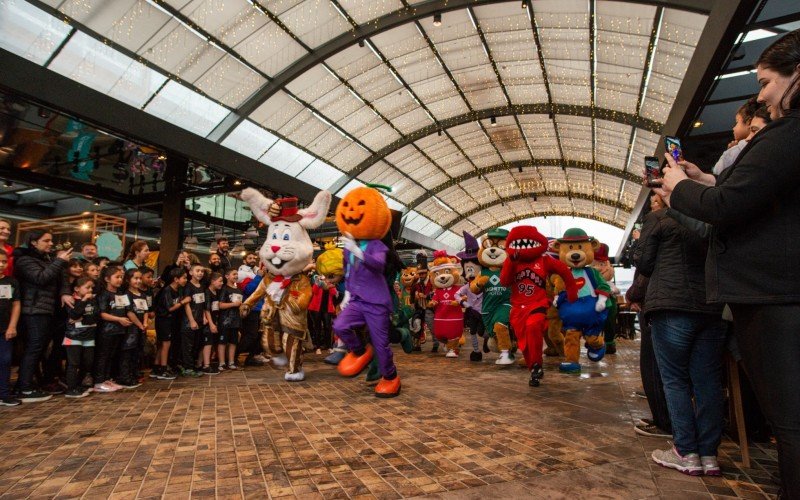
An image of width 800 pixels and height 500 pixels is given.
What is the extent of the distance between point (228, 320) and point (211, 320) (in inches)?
10.8

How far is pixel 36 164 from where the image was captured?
8.80 m

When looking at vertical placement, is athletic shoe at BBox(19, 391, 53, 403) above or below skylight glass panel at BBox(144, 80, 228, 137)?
below

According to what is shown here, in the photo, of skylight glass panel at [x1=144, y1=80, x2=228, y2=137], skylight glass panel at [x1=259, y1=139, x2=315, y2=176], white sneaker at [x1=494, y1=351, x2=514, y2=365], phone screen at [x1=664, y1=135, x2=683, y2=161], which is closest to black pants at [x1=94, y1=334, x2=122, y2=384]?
white sneaker at [x1=494, y1=351, x2=514, y2=365]

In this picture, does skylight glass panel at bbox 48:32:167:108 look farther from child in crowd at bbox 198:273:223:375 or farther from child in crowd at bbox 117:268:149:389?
child in crowd at bbox 117:268:149:389

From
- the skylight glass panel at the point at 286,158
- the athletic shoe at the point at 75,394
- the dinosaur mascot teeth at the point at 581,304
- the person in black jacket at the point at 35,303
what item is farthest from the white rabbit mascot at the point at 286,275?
the skylight glass panel at the point at 286,158

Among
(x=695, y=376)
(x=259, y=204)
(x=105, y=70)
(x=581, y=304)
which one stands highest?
(x=105, y=70)

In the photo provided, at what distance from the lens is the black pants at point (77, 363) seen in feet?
14.3

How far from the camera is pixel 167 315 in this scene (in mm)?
5398

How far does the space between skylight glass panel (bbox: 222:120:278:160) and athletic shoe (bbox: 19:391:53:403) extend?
1079 cm

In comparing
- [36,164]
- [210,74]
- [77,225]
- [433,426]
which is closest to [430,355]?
[433,426]

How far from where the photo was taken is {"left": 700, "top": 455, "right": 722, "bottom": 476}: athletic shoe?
7.82 feet

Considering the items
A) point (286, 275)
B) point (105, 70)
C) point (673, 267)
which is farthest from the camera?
point (105, 70)

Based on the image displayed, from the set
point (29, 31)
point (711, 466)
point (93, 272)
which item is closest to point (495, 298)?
point (711, 466)

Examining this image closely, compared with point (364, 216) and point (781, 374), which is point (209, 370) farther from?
point (781, 374)
